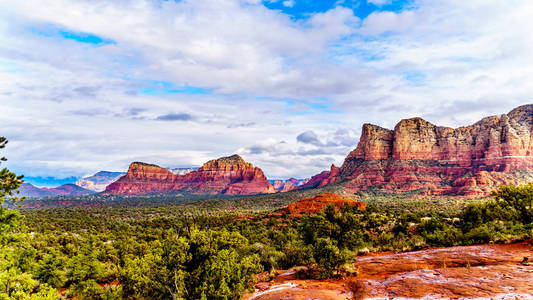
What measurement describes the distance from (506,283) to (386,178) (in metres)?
149

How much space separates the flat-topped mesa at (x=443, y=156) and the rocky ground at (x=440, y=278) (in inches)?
4676

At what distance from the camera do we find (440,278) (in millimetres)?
11047

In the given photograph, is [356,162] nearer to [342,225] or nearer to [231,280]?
[342,225]

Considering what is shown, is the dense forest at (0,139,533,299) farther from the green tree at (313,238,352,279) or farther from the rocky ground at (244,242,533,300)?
the rocky ground at (244,242,533,300)

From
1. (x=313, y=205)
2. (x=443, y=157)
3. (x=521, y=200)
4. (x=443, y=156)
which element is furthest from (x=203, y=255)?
(x=443, y=156)

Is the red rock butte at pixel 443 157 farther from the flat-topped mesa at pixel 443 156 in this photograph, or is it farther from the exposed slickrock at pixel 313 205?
the exposed slickrock at pixel 313 205

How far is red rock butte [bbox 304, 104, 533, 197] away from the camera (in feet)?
412

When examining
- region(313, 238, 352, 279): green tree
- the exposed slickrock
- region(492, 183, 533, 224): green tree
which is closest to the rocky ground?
region(313, 238, 352, 279): green tree

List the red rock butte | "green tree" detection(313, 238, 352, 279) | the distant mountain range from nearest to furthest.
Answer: "green tree" detection(313, 238, 352, 279) → the distant mountain range → the red rock butte

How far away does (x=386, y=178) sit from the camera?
482 feet

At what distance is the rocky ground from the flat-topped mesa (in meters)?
119

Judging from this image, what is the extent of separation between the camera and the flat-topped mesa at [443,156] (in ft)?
416

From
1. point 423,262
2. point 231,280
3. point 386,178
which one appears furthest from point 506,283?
point 386,178

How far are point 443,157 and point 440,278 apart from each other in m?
174
